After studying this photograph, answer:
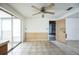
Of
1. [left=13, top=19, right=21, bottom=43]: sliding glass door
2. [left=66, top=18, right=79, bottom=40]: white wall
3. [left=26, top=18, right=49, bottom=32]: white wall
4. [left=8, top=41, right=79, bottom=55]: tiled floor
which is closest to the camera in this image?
[left=8, top=41, right=79, bottom=55]: tiled floor

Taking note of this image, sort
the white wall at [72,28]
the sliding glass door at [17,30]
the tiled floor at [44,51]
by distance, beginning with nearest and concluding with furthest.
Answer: the tiled floor at [44,51] < the white wall at [72,28] < the sliding glass door at [17,30]

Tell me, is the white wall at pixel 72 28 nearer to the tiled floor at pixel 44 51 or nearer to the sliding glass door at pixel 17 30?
the tiled floor at pixel 44 51

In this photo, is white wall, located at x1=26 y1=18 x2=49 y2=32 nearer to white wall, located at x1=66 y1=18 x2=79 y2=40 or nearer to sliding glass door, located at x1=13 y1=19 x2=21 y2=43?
sliding glass door, located at x1=13 y1=19 x2=21 y2=43

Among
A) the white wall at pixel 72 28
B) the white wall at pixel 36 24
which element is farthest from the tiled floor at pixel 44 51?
the white wall at pixel 36 24

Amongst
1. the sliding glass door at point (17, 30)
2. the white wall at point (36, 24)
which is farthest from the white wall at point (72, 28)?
the sliding glass door at point (17, 30)

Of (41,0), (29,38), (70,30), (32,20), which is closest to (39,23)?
(32,20)

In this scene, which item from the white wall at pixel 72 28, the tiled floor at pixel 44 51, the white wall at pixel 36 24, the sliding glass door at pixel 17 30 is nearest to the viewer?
the tiled floor at pixel 44 51

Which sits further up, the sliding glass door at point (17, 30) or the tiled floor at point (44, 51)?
the sliding glass door at point (17, 30)

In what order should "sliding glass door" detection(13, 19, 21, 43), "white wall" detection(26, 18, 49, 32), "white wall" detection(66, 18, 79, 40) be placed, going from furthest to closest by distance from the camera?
"white wall" detection(26, 18, 49, 32) < "sliding glass door" detection(13, 19, 21, 43) < "white wall" detection(66, 18, 79, 40)

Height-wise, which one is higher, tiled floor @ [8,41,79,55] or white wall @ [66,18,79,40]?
white wall @ [66,18,79,40]

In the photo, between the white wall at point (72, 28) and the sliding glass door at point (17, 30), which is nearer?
the white wall at point (72, 28)

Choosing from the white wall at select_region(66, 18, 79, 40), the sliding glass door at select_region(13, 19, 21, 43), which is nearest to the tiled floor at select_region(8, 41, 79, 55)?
the white wall at select_region(66, 18, 79, 40)

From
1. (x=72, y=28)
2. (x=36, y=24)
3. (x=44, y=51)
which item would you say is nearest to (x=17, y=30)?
(x=36, y=24)

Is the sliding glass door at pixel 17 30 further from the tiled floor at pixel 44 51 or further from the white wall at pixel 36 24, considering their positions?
the tiled floor at pixel 44 51
